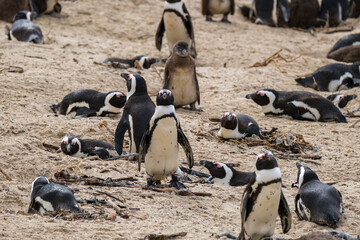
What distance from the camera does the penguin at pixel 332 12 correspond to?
14.2 m

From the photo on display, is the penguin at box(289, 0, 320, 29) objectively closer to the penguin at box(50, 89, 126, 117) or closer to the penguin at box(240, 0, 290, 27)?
the penguin at box(240, 0, 290, 27)

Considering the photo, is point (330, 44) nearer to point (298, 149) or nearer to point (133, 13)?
point (133, 13)

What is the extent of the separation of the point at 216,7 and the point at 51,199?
877 cm

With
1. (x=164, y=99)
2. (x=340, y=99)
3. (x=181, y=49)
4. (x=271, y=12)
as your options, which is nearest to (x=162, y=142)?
(x=164, y=99)

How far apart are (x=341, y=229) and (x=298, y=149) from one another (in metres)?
1.98

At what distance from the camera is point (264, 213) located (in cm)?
443

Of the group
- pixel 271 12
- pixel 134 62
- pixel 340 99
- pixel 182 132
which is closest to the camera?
pixel 182 132

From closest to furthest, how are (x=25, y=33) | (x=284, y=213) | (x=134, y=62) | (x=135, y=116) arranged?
(x=284, y=213), (x=135, y=116), (x=134, y=62), (x=25, y=33)

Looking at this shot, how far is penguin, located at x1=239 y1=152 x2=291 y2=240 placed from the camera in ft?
14.4

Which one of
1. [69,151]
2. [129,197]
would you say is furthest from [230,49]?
[129,197]

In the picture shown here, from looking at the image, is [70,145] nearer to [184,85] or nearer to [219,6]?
[184,85]

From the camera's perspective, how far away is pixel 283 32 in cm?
1314

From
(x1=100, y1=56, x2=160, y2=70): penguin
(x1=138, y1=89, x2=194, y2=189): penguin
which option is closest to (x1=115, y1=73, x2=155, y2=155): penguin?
(x1=138, y1=89, x2=194, y2=189): penguin

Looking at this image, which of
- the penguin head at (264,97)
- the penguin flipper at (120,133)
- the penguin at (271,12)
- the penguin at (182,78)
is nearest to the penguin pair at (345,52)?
the penguin at (271,12)
